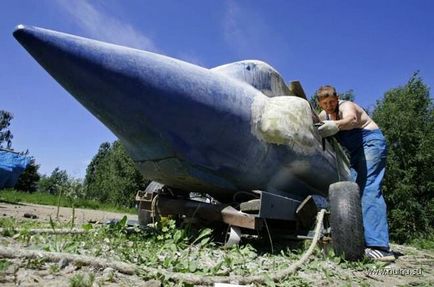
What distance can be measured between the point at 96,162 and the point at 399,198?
55457mm

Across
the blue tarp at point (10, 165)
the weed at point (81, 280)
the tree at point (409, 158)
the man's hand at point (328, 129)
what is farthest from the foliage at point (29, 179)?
the weed at point (81, 280)

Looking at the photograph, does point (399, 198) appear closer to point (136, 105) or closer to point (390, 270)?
point (390, 270)

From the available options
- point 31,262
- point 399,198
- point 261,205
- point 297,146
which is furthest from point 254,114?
point 399,198

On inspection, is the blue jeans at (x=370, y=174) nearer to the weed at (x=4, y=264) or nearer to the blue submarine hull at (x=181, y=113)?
the blue submarine hull at (x=181, y=113)

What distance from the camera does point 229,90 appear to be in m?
3.47

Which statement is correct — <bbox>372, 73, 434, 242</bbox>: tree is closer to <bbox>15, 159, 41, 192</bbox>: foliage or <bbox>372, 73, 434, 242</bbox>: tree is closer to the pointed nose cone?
the pointed nose cone

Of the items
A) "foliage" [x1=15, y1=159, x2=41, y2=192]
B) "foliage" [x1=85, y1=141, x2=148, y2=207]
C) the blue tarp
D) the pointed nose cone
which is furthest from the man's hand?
"foliage" [x1=15, y1=159, x2=41, y2=192]

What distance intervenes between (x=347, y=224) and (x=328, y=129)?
1143 mm

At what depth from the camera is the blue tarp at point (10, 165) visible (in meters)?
13.3

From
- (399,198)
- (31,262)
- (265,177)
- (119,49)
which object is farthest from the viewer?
(399,198)

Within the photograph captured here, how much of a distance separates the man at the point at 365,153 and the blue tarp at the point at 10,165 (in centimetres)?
1220

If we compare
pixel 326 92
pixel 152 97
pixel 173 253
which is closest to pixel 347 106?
pixel 326 92

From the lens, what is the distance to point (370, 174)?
13.6ft

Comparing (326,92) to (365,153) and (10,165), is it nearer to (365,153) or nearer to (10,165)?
(365,153)
